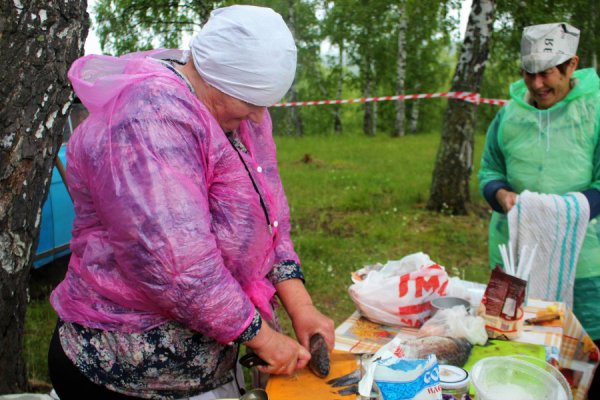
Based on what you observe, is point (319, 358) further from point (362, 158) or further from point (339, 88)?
point (339, 88)

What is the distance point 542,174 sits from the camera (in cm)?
263

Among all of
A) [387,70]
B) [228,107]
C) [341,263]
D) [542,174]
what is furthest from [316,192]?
[387,70]

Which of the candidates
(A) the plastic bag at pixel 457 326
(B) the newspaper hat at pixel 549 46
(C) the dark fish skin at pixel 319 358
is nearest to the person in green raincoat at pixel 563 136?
(B) the newspaper hat at pixel 549 46

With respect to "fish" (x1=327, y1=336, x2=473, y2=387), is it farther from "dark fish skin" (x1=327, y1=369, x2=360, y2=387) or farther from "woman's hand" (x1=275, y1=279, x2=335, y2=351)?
"woman's hand" (x1=275, y1=279, x2=335, y2=351)

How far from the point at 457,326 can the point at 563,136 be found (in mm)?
1248

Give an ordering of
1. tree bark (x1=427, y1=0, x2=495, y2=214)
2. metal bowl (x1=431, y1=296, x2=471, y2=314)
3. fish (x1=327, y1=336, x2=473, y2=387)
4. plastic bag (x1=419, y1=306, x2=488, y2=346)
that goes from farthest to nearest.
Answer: tree bark (x1=427, y1=0, x2=495, y2=214)
metal bowl (x1=431, y1=296, x2=471, y2=314)
plastic bag (x1=419, y1=306, x2=488, y2=346)
fish (x1=327, y1=336, x2=473, y2=387)

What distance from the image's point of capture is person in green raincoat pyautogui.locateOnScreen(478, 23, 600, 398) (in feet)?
8.31

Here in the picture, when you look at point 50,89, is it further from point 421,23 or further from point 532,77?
point 421,23

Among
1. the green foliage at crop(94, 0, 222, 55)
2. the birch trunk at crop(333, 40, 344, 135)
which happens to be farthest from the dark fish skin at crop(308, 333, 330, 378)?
the birch trunk at crop(333, 40, 344, 135)

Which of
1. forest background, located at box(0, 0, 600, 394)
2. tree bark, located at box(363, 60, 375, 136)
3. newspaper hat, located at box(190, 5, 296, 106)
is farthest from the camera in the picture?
tree bark, located at box(363, 60, 375, 136)

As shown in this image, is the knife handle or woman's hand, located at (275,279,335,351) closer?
the knife handle

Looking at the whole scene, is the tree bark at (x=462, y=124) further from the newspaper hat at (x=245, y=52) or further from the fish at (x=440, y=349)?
the newspaper hat at (x=245, y=52)

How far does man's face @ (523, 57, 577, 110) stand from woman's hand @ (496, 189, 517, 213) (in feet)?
1.49

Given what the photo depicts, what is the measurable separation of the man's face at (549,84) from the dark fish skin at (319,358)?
1.72 meters
